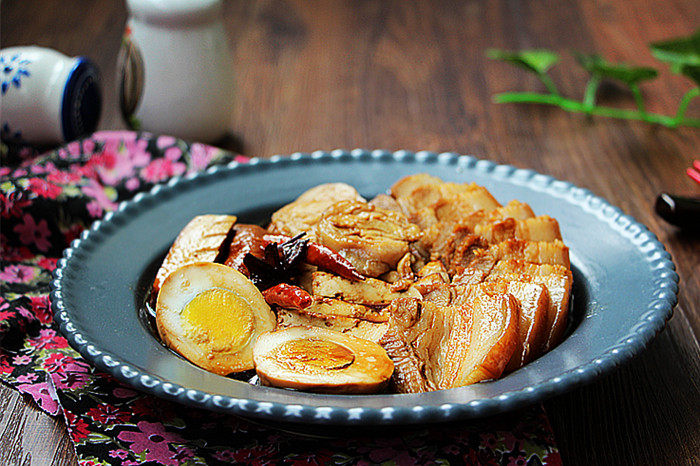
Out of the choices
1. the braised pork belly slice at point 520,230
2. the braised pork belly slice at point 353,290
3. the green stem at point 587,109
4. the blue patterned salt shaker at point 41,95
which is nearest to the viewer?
the braised pork belly slice at point 353,290

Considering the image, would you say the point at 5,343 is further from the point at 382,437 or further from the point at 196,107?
the point at 196,107

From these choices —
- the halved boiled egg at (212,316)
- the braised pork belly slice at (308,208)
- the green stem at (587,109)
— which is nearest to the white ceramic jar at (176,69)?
the braised pork belly slice at (308,208)

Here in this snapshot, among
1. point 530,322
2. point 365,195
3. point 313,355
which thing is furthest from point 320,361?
point 365,195

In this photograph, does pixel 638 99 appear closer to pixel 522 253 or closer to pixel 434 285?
pixel 522 253

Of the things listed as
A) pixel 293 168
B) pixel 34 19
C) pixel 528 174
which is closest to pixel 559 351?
pixel 528 174

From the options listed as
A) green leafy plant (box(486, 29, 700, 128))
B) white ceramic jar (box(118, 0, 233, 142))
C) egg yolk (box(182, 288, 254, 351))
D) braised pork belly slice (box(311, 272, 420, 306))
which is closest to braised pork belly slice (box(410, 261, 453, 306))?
braised pork belly slice (box(311, 272, 420, 306))

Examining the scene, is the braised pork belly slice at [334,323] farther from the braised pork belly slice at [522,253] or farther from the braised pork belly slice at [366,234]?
the braised pork belly slice at [522,253]
